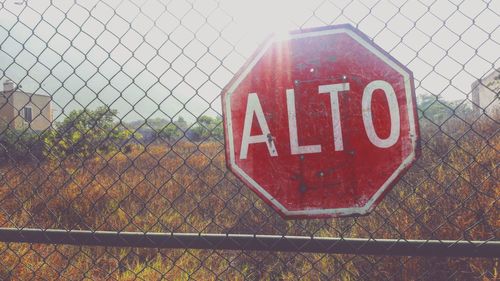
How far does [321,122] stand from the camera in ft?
4.21

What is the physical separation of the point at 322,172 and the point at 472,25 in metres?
0.82

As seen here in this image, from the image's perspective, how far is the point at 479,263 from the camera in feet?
8.12

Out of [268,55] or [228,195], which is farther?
[228,195]

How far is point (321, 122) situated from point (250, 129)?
0.86 feet

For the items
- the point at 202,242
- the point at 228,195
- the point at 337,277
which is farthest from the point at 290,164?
the point at 228,195

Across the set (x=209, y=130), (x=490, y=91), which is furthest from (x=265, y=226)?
(x=490, y=91)

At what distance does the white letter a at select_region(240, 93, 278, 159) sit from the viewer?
1321 millimetres

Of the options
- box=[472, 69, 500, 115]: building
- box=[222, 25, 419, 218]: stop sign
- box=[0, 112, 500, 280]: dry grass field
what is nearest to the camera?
box=[222, 25, 419, 218]: stop sign

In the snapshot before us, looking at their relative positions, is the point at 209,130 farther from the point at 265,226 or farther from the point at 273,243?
the point at 265,226

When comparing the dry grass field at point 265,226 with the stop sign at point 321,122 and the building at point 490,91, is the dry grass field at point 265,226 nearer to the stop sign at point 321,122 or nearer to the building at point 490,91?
the building at point 490,91

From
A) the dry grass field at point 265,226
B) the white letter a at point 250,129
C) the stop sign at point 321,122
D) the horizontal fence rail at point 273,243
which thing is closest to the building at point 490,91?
the dry grass field at point 265,226

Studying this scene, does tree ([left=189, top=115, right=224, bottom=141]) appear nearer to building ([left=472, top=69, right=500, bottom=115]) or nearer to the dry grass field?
the dry grass field

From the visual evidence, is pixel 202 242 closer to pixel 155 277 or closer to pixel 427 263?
pixel 155 277

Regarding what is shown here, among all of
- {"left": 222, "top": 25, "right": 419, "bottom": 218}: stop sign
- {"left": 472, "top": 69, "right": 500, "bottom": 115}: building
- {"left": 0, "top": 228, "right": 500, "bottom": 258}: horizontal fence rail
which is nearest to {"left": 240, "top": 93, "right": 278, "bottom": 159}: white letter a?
{"left": 222, "top": 25, "right": 419, "bottom": 218}: stop sign
